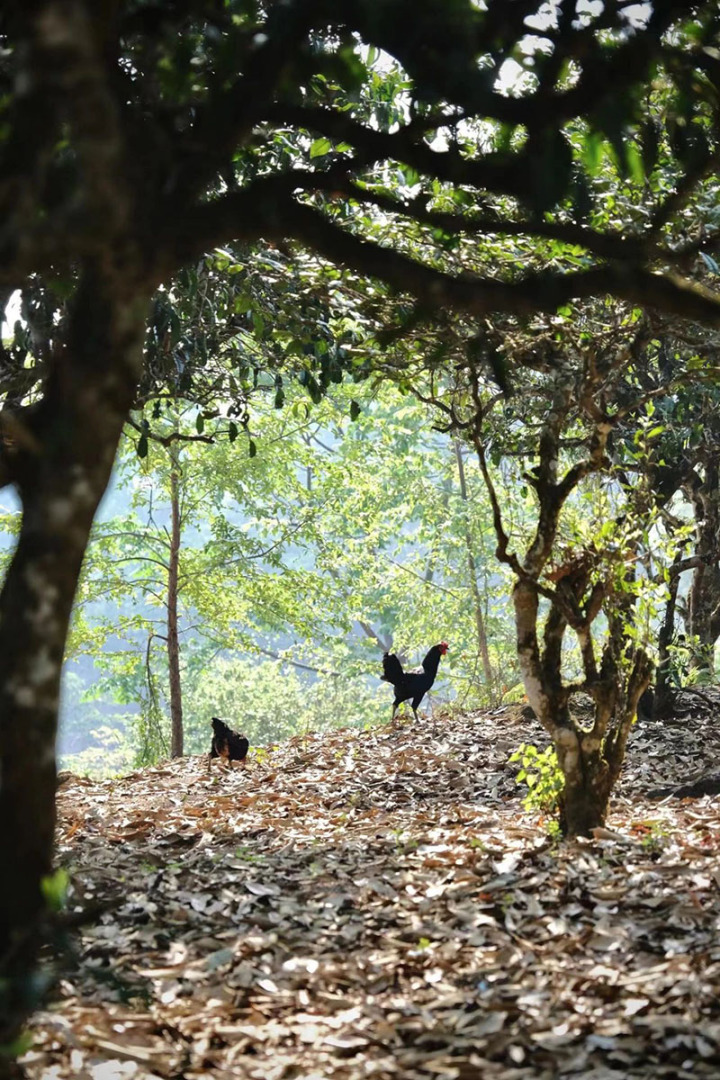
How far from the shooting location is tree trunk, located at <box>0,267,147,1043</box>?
213cm

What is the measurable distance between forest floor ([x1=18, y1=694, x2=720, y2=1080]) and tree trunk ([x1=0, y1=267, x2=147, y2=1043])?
0.19 meters

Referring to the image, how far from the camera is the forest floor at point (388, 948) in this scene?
2.58 metres

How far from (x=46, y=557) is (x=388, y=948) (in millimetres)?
Answer: 1810

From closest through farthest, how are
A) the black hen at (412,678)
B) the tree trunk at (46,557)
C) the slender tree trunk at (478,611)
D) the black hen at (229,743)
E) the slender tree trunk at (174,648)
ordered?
the tree trunk at (46,557) → the black hen at (229,743) → the black hen at (412,678) → the slender tree trunk at (174,648) → the slender tree trunk at (478,611)

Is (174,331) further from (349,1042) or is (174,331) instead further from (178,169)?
(349,1042)

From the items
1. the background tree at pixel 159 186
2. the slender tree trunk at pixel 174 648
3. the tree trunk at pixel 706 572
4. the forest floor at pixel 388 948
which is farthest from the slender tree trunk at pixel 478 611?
the background tree at pixel 159 186

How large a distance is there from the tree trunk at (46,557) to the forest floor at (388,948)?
0.64 feet

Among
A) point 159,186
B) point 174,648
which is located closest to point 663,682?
point 174,648

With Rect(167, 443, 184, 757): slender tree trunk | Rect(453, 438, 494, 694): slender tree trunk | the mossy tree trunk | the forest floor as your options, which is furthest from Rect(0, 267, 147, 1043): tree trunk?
Rect(453, 438, 494, 694): slender tree trunk

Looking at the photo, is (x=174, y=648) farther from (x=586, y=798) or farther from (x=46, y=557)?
(x=46, y=557)

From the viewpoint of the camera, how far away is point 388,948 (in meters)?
3.37

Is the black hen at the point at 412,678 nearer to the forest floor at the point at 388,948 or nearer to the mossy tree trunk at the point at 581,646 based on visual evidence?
the forest floor at the point at 388,948

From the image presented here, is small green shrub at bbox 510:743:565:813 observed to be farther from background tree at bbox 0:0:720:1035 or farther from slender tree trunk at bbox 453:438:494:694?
slender tree trunk at bbox 453:438:494:694

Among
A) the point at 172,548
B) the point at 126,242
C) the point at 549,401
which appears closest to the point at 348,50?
the point at 126,242
